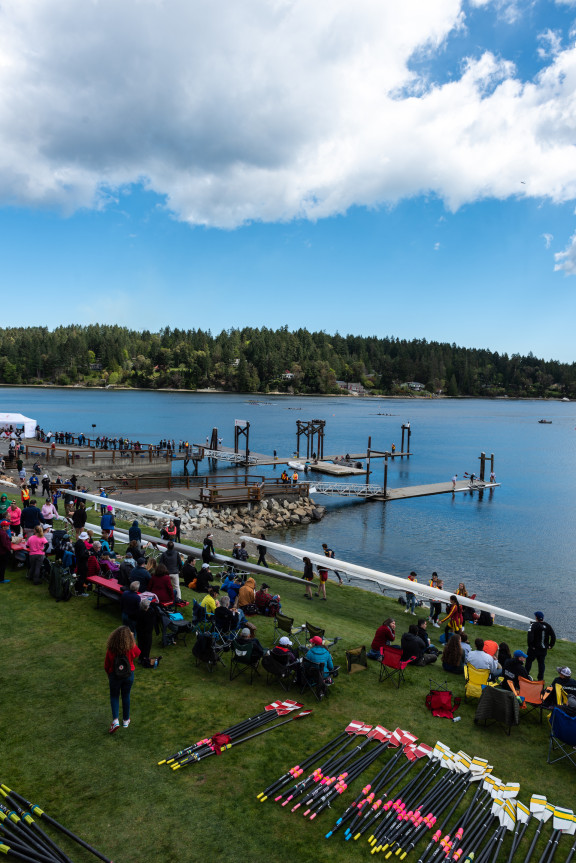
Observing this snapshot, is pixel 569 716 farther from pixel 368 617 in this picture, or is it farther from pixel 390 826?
pixel 368 617

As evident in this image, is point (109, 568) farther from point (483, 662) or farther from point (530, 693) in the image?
point (530, 693)

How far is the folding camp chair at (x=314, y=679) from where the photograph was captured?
8234mm

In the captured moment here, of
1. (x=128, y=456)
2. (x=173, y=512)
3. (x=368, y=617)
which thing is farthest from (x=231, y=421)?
(x=368, y=617)

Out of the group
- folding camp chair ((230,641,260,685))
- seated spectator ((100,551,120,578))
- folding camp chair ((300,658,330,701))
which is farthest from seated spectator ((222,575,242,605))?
folding camp chair ((300,658,330,701))

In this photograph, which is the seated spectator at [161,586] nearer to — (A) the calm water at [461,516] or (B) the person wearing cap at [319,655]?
(B) the person wearing cap at [319,655]

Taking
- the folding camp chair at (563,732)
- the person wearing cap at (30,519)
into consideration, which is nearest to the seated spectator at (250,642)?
the folding camp chair at (563,732)

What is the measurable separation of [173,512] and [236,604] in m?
17.8

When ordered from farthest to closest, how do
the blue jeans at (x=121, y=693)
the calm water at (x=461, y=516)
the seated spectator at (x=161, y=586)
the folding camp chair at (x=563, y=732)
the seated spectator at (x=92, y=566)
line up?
the calm water at (x=461, y=516) < the seated spectator at (x=92, y=566) < the seated spectator at (x=161, y=586) < the folding camp chair at (x=563, y=732) < the blue jeans at (x=121, y=693)

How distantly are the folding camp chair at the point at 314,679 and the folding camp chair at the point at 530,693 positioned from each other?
9.39ft

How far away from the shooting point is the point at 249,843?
5.31m

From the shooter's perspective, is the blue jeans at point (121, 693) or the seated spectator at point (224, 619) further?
the seated spectator at point (224, 619)

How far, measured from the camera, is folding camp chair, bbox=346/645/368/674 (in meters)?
9.27

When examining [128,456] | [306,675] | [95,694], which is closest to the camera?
[95,694]

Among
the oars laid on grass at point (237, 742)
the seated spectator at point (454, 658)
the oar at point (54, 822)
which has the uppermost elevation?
the oar at point (54, 822)
